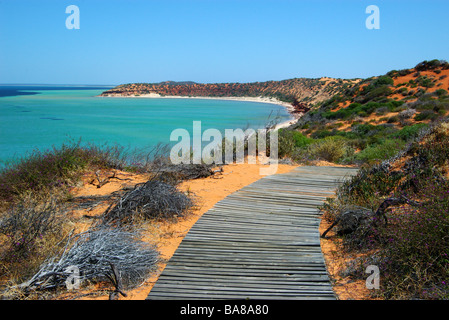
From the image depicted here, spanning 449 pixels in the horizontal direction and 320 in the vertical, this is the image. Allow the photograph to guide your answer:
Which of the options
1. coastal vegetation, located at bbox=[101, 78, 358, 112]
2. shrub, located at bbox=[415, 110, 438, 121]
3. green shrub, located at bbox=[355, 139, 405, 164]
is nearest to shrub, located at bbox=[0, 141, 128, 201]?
green shrub, located at bbox=[355, 139, 405, 164]

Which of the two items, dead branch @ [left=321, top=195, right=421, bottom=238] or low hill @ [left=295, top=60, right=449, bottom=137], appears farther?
low hill @ [left=295, top=60, right=449, bottom=137]

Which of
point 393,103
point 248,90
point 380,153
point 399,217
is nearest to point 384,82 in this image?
point 393,103

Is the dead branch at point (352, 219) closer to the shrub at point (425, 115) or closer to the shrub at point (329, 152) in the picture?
the shrub at point (329, 152)

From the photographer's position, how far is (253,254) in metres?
4.62

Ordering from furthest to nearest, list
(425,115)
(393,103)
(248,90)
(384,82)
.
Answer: (248,90)
(384,82)
(393,103)
(425,115)

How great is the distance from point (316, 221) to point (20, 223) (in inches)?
183

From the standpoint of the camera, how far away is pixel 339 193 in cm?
654

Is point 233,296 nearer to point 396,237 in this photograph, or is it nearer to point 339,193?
point 396,237

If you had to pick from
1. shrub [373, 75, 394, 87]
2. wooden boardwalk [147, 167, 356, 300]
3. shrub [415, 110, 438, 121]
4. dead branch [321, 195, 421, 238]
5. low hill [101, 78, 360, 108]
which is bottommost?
wooden boardwalk [147, 167, 356, 300]

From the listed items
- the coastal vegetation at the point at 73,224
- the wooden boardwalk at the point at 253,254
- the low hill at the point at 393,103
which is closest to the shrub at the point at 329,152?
the coastal vegetation at the point at 73,224

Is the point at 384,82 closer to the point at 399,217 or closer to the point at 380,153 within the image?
the point at 380,153

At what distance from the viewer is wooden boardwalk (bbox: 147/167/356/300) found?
3834 mm

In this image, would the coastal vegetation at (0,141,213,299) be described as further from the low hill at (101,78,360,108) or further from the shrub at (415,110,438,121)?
the low hill at (101,78,360,108)

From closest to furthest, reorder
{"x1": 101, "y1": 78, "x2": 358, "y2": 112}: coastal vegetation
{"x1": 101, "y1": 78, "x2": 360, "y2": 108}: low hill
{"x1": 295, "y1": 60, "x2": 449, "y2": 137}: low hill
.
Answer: {"x1": 295, "y1": 60, "x2": 449, "y2": 137}: low hill, {"x1": 101, "y1": 78, "x2": 358, "y2": 112}: coastal vegetation, {"x1": 101, "y1": 78, "x2": 360, "y2": 108}: low hill
